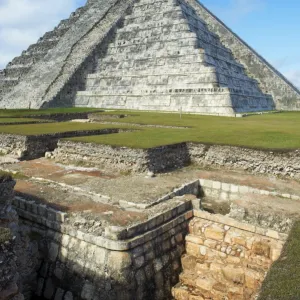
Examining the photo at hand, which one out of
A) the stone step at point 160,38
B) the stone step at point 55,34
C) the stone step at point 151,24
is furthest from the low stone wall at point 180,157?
the stone step at point 55,34

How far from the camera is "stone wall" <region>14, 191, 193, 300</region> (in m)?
6.55

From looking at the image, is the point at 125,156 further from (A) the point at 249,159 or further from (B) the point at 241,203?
(B) the point at 241,203

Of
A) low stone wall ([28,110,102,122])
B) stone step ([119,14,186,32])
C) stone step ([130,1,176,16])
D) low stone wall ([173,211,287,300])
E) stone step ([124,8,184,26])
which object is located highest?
stone step ([130,1,176,16])

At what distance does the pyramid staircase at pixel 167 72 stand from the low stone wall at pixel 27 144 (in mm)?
14015

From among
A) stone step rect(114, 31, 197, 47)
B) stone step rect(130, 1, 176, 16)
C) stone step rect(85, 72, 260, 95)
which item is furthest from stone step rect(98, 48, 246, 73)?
stone step rect(130, 1, 176, 16)

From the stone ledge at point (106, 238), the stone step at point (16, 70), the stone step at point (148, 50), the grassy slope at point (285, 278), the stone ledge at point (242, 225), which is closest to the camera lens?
the grassy slope at point (285, 278)

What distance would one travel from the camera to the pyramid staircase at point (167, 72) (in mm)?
28438

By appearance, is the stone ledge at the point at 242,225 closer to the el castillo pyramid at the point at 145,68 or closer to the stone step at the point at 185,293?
the stone step at the point at 185,293

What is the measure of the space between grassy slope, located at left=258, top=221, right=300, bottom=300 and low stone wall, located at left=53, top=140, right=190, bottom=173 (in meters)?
5.82

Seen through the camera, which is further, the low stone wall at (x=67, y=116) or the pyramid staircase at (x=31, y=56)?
the pyramid staircase at (x=31, y=56)

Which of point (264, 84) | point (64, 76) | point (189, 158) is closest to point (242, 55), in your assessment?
point (264, 84)

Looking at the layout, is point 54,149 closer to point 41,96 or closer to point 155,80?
point 155,80

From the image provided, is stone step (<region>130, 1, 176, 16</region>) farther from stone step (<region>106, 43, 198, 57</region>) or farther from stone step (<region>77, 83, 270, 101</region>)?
stone step (<region>77, 83, 270, 101</region>)

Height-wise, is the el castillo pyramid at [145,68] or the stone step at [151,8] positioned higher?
the stone step at [151,8]
